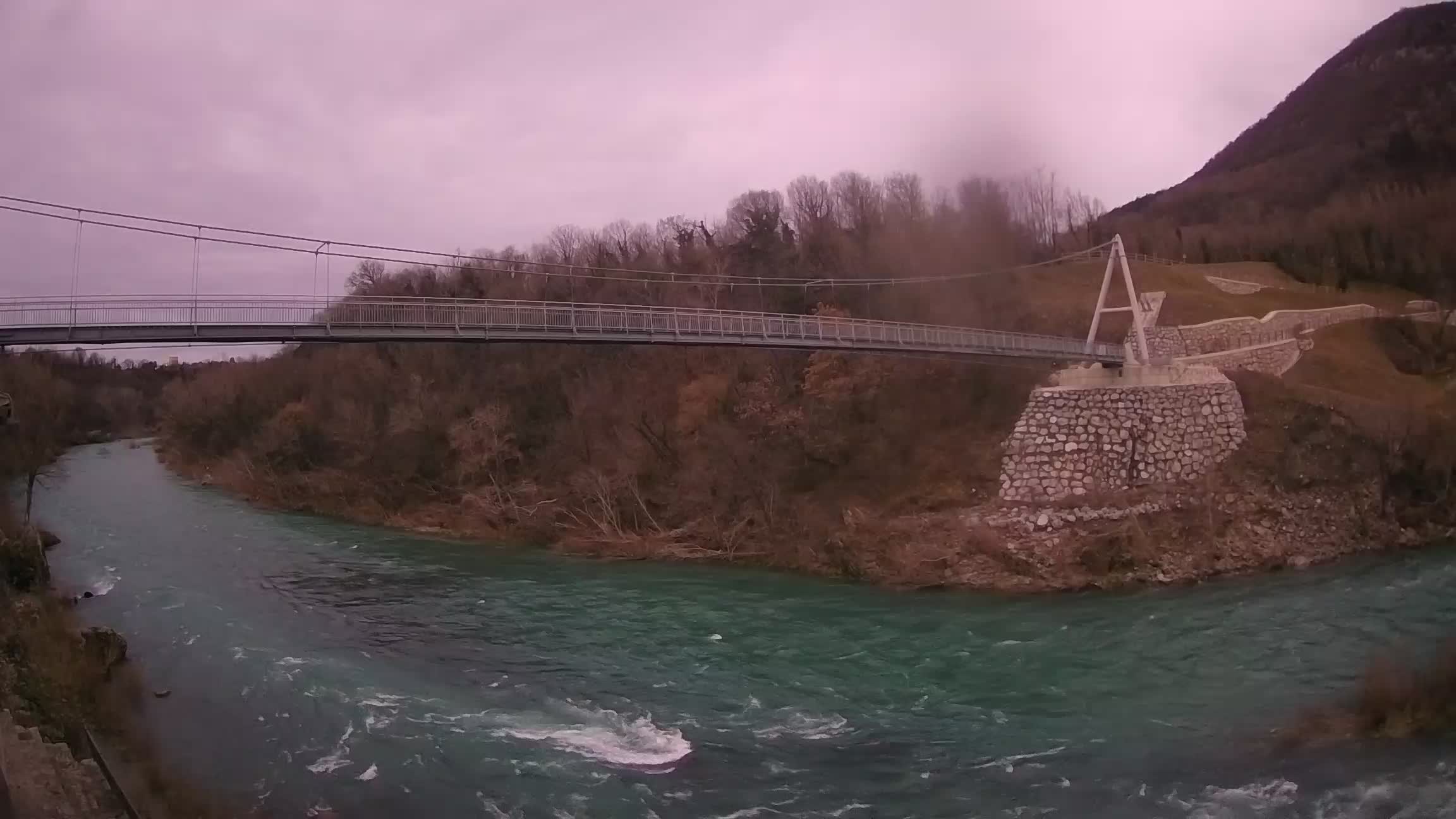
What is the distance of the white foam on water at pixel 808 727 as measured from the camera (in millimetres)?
12500

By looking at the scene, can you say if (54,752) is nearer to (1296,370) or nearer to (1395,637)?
(1395,637)

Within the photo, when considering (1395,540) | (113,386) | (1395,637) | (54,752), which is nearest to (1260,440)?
(1395,540)

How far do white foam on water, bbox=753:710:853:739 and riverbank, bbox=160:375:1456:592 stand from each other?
32.4ft

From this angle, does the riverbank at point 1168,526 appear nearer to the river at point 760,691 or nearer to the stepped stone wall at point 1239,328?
the river at point 760,691

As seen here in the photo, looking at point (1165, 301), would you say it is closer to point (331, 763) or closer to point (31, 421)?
point (331, 763)

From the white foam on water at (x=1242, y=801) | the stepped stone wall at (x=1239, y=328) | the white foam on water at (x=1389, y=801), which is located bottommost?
the white foam on water at (x=1242, y=801)

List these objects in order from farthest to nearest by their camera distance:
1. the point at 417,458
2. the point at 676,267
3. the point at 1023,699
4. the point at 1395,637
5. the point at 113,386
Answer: the point at 113,386 < the point at 676,267 < the point at 417,458 < the point at 1395,637 < the point at 1023,699

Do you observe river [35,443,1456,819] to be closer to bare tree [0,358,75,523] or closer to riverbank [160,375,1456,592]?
riverbank [160,375,1456,592]

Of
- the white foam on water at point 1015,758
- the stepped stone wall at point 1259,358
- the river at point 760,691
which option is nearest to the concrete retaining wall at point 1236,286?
the stepped stone wall at point 1259,358

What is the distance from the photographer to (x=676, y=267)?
4428 centimetres

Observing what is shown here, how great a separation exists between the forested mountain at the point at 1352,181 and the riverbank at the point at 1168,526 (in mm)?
12389

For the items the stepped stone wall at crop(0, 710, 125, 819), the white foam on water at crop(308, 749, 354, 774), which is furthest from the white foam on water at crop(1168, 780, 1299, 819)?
the stepped stone wall at crop(0, 710, 125, 819)

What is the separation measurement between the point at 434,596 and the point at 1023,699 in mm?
15381

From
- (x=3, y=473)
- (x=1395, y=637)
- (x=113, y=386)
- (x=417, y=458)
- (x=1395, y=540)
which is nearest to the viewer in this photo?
(x=1395, y=637)
